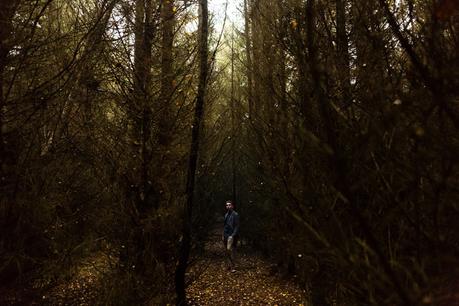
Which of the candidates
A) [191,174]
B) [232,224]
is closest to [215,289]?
[232,224]

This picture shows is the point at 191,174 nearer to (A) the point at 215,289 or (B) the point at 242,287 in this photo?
(A) the point at 215,289

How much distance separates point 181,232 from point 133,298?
4.39 ft

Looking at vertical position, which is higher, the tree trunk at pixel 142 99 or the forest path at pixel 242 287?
the tree trunk at pixel 142 99

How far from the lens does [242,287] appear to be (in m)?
9.00

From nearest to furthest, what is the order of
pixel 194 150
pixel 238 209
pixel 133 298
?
1. pixel 133 298
2. pixel 194 150
3. pixel 238 209

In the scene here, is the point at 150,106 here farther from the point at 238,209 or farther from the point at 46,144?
the point at 238,209

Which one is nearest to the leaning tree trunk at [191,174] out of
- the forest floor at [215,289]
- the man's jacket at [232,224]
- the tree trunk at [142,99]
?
the forest floor at [215,289]

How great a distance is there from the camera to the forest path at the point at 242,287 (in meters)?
7.72

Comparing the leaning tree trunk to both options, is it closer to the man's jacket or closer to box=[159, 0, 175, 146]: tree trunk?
box=[159, 0, 175, 146]: tree trunk

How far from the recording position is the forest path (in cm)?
772

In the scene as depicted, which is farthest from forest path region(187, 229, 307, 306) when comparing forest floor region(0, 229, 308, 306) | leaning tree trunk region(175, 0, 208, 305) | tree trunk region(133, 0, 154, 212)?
tree trunk region(133, 0, 154, 212)

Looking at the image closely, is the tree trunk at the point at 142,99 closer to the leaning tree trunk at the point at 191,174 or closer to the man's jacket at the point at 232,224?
the leaning tree trunk at the point at 191,174

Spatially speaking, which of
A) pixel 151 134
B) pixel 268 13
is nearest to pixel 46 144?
pixel 151 134

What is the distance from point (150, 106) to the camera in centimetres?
482
